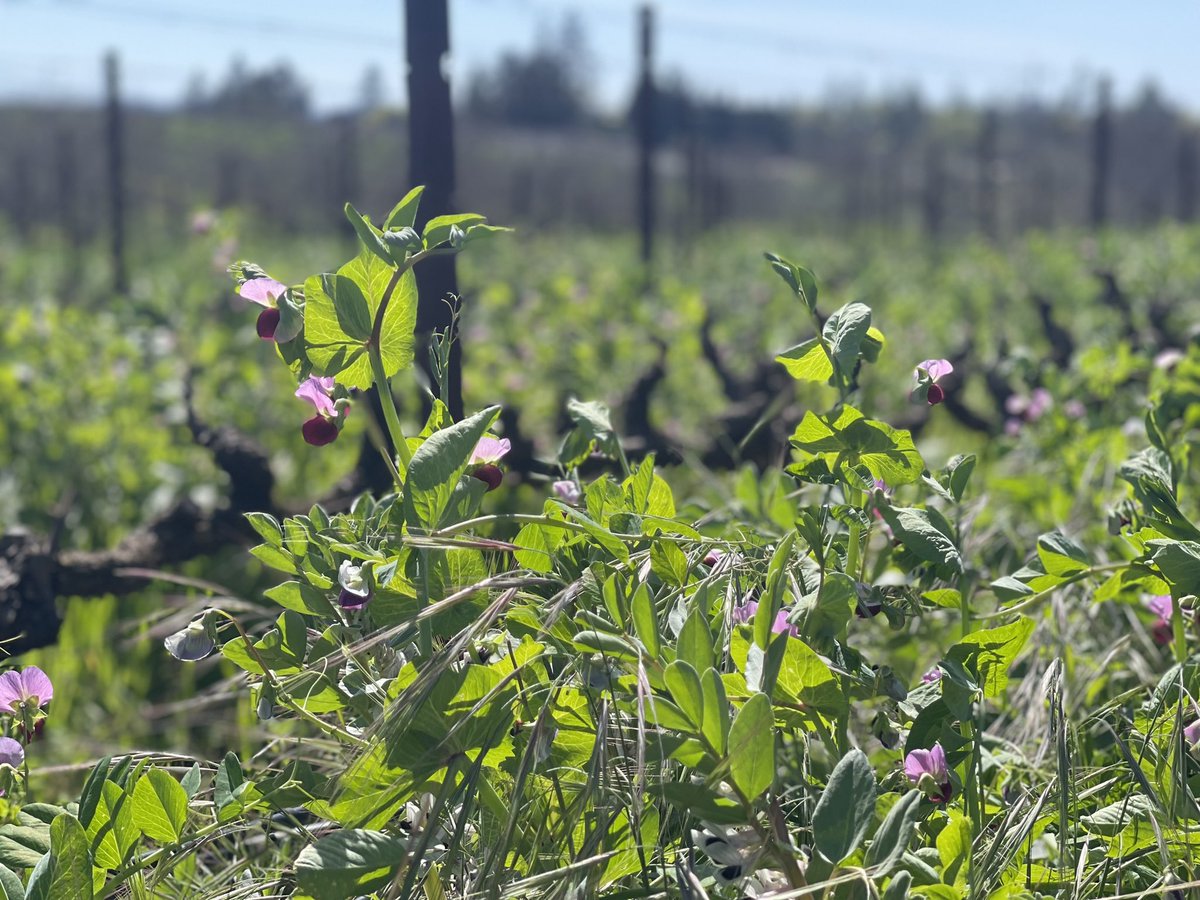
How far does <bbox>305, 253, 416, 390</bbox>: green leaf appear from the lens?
1123mm

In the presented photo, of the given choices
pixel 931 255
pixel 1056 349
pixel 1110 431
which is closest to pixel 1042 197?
pixel 931 255

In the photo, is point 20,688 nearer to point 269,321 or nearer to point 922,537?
point 269,321

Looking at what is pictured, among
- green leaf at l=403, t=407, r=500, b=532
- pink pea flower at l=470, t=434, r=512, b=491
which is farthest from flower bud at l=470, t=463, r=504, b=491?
green leaf at l=403, t=407, r=500, b=532

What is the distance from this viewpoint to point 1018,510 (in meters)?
2.64

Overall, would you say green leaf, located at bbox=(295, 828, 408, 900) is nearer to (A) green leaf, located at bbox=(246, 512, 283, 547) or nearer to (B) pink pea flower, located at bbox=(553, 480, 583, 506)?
(A) green leaf, located at bbox=(246, 512, 283, 547)

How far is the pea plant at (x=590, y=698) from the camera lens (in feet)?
3.16

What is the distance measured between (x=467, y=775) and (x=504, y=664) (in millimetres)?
103

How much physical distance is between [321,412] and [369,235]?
0.21m

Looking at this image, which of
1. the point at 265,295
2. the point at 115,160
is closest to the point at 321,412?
the point at 265,295

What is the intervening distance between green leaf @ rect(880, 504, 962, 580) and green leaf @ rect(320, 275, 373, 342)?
1.70 feet

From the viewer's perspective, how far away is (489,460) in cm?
118

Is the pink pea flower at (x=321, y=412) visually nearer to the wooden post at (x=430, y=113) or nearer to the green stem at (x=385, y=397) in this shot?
the green stem at (x=385, y=397)

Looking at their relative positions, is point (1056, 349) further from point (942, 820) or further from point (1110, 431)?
point (942, 820)

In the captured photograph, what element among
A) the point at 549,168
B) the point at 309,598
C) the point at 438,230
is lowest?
the point at 549,168
